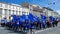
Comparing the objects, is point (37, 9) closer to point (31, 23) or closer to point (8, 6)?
point (8, 6)

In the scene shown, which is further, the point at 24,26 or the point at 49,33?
the point at 24,26

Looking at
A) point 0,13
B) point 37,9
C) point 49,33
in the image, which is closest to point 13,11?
point 0,13

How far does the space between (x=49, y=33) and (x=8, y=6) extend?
49.1 metres

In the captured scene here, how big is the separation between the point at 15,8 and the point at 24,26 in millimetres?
49832

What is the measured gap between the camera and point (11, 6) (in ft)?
213

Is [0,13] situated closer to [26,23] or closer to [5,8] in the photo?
[5,8]

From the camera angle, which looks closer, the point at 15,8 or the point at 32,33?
the point at 32,33

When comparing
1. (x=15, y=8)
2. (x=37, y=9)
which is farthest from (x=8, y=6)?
(x=37, y=9)

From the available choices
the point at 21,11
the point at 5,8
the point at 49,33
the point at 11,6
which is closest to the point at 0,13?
the point at 5,8

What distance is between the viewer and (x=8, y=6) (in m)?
62.4

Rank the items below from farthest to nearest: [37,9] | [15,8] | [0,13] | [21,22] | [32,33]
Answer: [37,9] → [15,8] → [0,13] → [21,22] → [32,33]

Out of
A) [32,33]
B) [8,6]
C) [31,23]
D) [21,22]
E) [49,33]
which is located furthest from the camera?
[8,6]

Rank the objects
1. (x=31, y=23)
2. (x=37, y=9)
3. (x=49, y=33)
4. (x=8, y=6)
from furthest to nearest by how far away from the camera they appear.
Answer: (x=37, y=9) → (x=8, y=6) → (x=31, y=23) → (x=49, y=33)

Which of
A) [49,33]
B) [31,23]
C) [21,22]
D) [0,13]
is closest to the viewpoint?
[49,33]
